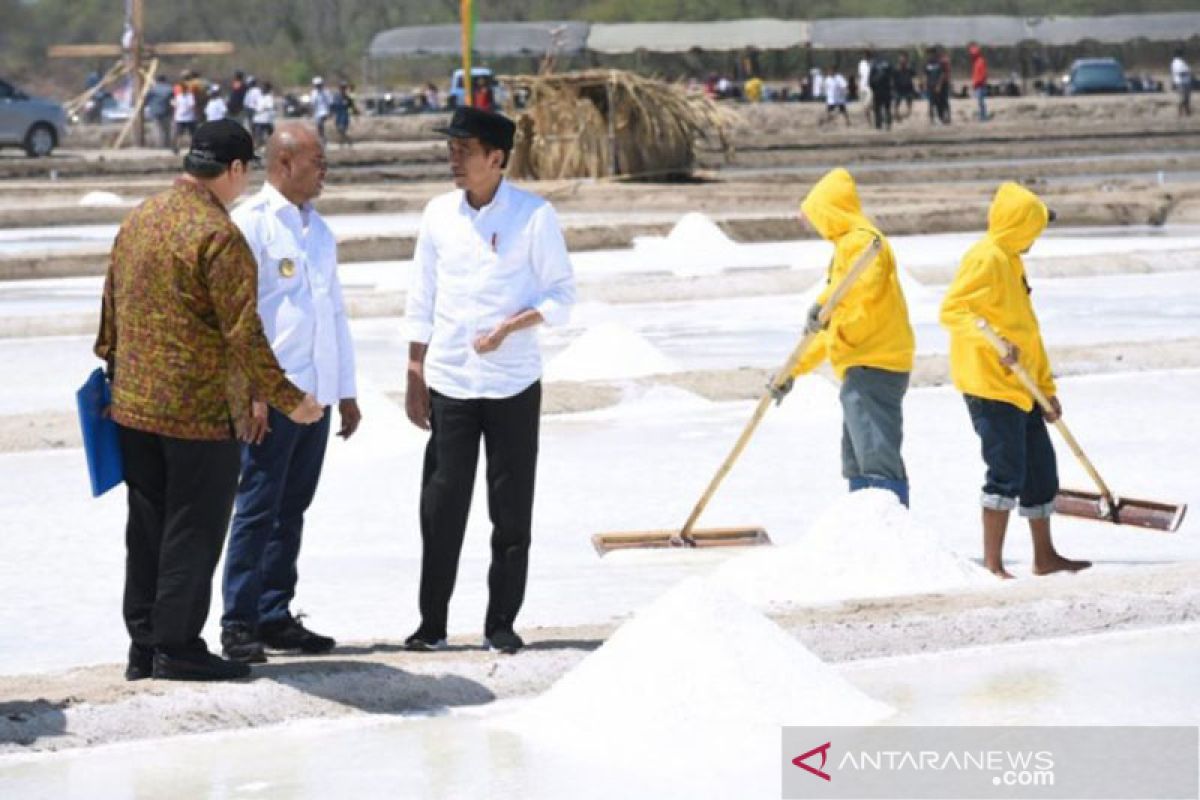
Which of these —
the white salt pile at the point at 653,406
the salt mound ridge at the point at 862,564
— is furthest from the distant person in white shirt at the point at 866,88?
the salt mound ridge at the point at 862,564

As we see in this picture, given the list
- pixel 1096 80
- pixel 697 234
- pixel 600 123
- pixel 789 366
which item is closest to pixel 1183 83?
pixel 1096 80

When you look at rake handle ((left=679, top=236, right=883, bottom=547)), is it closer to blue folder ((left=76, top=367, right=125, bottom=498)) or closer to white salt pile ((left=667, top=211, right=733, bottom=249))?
blue folder ((left=76, top=367, right=125, bottom=498))

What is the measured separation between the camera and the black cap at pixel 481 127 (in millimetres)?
6023

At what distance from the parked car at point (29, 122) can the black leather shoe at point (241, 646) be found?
35.0m

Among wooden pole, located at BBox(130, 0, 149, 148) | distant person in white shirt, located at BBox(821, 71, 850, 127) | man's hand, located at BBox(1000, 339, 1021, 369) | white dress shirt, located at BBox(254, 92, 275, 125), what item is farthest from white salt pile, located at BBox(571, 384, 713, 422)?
distant person in white shirt, located at BBox(821, 71, 850, 127)

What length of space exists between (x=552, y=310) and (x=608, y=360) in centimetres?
597

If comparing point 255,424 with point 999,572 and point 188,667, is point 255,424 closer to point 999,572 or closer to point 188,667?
point 188,667

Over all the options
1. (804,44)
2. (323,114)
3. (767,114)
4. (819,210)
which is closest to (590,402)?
(819,210)

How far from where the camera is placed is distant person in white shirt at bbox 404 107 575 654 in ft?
19.9

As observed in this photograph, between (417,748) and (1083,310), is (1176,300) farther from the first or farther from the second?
(417,748)

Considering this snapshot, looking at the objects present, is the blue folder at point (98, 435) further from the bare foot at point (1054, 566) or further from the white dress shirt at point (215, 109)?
the white dress shirt at point (215, 109)

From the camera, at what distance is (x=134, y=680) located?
5.73 m

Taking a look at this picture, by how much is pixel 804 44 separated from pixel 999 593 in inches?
2783
